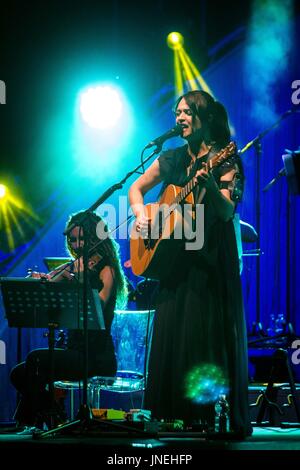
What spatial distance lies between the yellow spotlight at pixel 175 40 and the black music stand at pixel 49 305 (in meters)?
4.84

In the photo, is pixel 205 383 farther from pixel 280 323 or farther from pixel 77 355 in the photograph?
pixel 280 323

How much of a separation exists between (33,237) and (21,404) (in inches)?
150

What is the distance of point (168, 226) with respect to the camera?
4.25 m

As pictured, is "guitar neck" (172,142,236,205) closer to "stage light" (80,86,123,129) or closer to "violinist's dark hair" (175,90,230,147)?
"violinist's dark hair" (175,90,230,147)

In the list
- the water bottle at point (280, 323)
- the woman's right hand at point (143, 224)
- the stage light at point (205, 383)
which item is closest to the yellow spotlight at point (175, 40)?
the water bottle at point (280, 323)

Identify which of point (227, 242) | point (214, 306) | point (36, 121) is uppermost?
point (36, 121)

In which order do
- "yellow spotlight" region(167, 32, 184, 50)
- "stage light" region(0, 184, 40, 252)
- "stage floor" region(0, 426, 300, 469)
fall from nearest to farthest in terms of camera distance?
1. "stage floor" region(0, 426, 300, 469)
2. "yellow spotlight" region(167, 32, 184, 50)
3. "stage light" region(0, 184, 40, 252)

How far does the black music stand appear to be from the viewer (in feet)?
14.6

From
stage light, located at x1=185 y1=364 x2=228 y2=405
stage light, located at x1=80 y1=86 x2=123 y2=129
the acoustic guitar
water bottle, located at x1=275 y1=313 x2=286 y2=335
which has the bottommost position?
stage light, located at x1=185 y1=364 x2=228 y2=405

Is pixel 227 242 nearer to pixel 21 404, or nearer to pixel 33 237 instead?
pixel 21 404

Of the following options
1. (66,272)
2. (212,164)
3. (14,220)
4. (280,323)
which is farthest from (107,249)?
(14,220)

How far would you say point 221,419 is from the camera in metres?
3.94

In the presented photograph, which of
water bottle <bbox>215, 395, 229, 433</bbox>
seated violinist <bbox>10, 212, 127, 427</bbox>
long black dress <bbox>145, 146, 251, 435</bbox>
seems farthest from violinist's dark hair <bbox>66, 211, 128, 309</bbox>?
water bottle <bbox>215, 395, 229, 433</bbox>

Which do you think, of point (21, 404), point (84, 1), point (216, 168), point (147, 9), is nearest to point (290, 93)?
point (147, 9)
